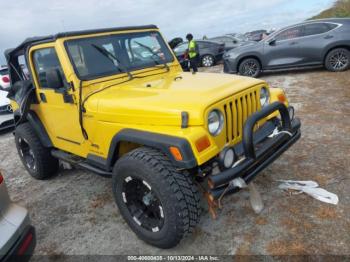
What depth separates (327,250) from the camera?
107 inches

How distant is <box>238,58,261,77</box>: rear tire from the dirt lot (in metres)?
5.43

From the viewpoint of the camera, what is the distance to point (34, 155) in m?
4.56

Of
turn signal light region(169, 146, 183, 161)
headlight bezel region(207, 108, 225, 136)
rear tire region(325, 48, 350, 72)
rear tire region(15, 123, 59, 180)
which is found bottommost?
rear tire region(325, 48, 350, 72)

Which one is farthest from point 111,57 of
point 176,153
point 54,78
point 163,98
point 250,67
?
point 250,67

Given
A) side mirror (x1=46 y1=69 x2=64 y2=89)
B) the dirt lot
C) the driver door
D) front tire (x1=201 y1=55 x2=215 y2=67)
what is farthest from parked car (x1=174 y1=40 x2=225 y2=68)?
side mirror (x1=46 y1=69 x2=64 y2=89)

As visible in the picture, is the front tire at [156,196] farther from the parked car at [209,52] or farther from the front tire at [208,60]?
the front tire at [208,60]

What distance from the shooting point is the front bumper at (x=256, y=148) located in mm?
2633

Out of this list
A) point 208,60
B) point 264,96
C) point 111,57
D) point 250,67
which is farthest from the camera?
point 208,60

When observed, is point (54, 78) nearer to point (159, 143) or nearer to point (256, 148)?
point (159, 143)

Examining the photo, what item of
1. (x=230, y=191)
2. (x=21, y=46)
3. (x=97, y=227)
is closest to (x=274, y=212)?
(x=230, y=191)

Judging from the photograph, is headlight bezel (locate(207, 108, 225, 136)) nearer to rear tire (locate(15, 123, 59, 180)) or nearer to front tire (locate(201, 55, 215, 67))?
rear tire (locate(15, 123, 59, 180))

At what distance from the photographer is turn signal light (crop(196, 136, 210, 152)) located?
8.43 ft

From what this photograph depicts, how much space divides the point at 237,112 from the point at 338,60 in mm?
8238

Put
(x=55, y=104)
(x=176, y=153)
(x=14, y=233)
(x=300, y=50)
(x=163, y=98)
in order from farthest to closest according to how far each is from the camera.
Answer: (x=300, y=50) → (x=55, y=104) → (x=163, y=98) → (x=176, y=153) → (x=14, y=233)
